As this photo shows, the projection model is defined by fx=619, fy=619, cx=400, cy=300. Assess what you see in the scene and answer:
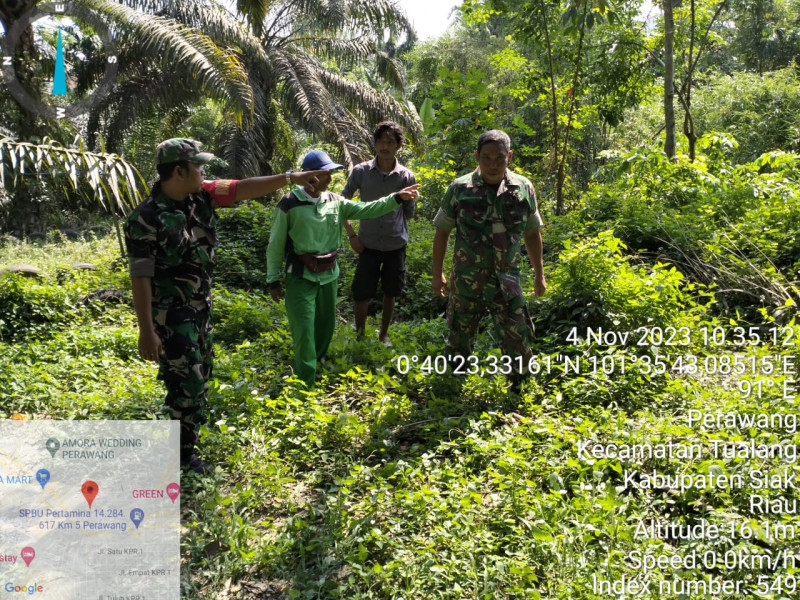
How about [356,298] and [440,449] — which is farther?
[356,298]

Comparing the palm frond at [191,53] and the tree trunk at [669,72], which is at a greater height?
the palm frond at [191,53]

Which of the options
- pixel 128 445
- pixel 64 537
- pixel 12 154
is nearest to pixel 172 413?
pixel 128 445

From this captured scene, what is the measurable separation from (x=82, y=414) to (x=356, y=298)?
91.6 inches

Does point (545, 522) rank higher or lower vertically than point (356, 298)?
lower

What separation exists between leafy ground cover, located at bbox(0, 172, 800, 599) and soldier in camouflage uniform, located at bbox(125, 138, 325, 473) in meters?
0.31

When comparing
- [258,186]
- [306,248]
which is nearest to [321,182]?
[306,248]

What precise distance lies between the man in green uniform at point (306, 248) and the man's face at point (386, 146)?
2.78 feet

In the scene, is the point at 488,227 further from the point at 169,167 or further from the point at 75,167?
the point at 75,167

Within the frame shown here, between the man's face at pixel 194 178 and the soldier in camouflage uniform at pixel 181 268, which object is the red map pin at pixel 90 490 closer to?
the soldier in camouflage uniform at pixel 181 268

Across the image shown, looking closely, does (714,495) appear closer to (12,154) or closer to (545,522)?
(545,522)

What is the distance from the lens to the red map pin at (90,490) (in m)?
3.30

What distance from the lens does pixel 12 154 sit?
5.49 meters

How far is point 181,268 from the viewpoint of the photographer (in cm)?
343

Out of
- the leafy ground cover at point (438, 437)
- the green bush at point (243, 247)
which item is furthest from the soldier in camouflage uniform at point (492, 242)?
the green bush at point (243, 247)
